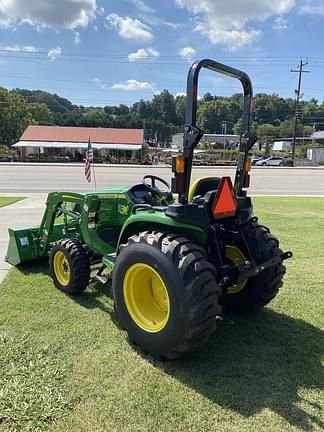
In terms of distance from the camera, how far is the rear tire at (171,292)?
296cm

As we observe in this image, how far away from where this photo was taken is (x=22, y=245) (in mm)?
5586

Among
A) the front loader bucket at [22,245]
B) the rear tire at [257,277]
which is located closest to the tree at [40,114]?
the front loader bucket at [22,245]

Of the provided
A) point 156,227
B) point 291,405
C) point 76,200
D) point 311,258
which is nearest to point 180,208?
point 156,227

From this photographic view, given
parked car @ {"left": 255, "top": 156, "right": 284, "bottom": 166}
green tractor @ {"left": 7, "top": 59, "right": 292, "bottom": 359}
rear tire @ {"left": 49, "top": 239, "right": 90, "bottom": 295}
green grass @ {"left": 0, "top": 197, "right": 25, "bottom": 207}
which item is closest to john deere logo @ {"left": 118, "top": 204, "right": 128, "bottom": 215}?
green tractor @ {"left": 7, "top": 59, "right": 292, "bottom": 359}

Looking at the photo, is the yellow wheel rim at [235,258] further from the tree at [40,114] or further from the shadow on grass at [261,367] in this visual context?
the tree at [40,114]

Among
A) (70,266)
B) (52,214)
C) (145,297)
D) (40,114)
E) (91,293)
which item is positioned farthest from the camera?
(40,114)

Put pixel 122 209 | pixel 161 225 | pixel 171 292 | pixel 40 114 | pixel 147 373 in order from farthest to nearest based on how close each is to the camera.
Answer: pixel 40 114 < pixel 122 209 < pixel 161 225 < pixel 147 373 < pixel 171 292

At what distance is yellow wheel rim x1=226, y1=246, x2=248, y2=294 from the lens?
402cm

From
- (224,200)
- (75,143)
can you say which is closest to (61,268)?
(224,200)

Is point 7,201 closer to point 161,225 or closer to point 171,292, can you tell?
point 161,225

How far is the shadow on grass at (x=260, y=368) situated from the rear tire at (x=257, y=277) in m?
0.19

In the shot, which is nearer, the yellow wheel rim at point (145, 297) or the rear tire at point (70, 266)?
the yellow wheel rim at point (145, 297)

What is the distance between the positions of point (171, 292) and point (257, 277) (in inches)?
51.9

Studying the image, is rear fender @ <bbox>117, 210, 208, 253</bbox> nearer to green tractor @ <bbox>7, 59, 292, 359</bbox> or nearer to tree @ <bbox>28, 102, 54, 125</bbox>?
green tractor @ <bbox>7, 59, 292, 359</bbox>
